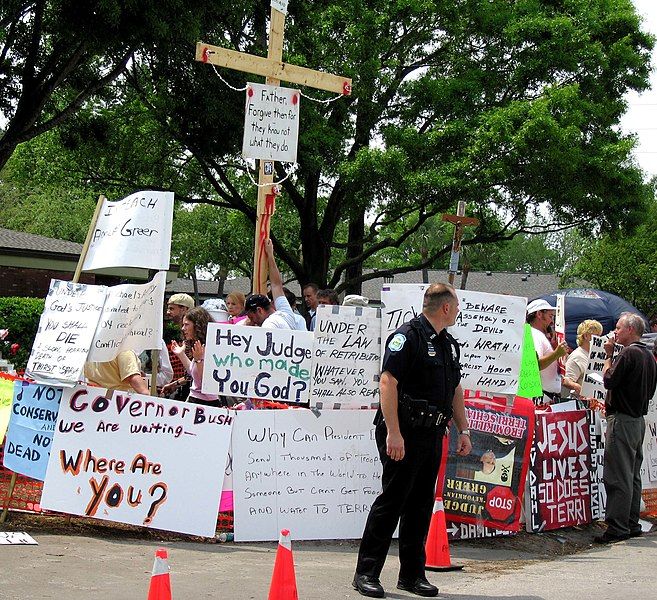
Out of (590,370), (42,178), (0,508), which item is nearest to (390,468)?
(0,508)

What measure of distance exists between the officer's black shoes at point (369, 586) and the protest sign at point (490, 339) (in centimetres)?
247

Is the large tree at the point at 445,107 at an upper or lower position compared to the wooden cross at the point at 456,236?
upper

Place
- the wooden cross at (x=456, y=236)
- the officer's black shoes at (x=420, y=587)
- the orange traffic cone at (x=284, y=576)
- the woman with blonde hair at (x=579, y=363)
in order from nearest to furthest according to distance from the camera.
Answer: the orange traffic cone at (x=284, y=576) < the officer's black shoes at (x=420, y=587) < the wooden cross at (x=456, y=236) < the woman with blonde hair at (x=579, y=363)

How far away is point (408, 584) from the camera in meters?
6.05

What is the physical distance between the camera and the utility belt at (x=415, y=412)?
5949 mm

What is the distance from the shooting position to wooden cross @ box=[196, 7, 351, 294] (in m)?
9.51

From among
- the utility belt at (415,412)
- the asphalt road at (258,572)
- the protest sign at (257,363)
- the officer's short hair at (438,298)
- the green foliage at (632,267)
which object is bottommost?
the asphalt road at (258,572)

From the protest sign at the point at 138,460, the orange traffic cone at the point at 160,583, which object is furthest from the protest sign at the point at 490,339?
the orange traffic cone at the point at 160,583

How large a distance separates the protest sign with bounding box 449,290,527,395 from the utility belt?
6.78 feet

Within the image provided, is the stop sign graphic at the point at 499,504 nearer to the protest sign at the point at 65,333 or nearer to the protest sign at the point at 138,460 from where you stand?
the protest sign at the point at 138,460

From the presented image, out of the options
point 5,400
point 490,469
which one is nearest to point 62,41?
point 5,400

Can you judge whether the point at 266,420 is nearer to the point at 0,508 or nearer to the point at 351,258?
the point at 0,508

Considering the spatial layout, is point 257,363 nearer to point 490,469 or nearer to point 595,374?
point 490,469

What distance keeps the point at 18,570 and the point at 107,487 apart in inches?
54.0
